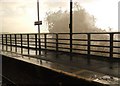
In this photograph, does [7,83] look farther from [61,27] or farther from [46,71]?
Answer: [61,27]

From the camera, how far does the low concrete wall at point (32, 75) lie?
18.7ft

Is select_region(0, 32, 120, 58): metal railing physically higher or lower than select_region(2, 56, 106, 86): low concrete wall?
higher

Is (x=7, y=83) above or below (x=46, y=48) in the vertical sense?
below

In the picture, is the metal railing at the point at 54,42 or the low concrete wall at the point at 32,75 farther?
the metal railing at the point at 54,42

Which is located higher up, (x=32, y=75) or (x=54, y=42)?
(x=54, y=42)

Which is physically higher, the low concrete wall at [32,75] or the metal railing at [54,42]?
the metal railing at [54,42]

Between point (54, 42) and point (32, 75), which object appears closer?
point (32, 75)

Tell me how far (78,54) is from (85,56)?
0.57 meters

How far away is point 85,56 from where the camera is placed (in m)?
9.46

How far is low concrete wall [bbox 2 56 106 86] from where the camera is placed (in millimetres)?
5707

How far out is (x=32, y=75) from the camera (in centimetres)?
788

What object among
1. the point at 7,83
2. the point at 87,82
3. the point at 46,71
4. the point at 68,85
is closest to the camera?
the point at 87,82

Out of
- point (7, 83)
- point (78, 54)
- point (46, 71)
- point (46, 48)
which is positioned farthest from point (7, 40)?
point (46, 71)

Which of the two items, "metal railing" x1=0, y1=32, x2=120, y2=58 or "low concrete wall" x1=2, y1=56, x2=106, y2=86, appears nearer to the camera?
"low concrete wall" x1=2, y1=56, x2=106, y2=86
